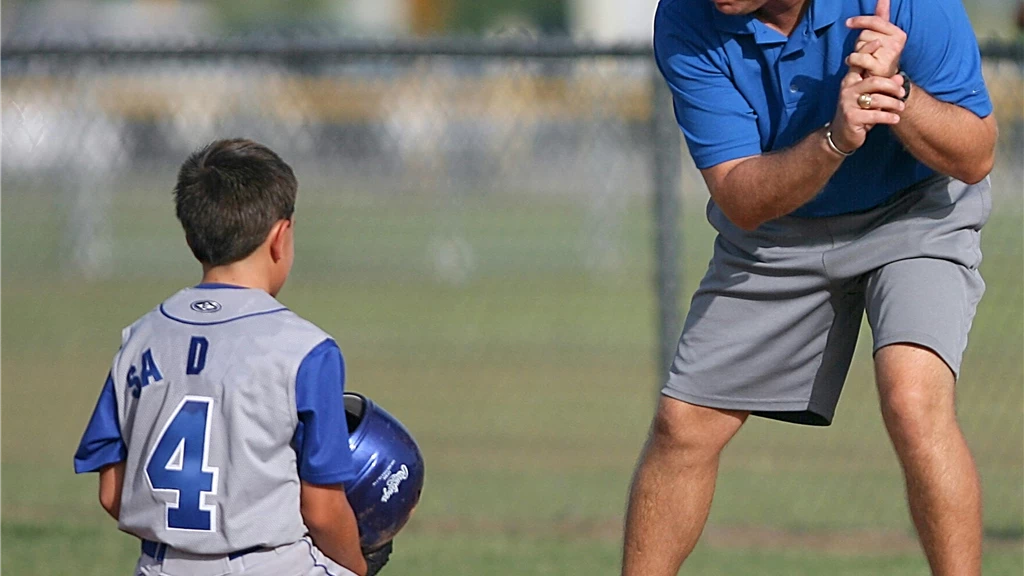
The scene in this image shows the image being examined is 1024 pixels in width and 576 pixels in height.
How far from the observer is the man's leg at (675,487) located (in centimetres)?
417

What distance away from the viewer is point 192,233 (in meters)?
3.36

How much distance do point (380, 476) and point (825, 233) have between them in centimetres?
141

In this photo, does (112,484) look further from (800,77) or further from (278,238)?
(800,77)

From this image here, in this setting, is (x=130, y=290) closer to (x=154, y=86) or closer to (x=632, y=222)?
(x=154, y=86)

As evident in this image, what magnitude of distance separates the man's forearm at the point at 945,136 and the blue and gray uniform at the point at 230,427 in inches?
59.5

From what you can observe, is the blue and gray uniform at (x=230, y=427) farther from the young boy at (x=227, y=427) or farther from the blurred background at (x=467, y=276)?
the blurred background at (x=467, y=276)

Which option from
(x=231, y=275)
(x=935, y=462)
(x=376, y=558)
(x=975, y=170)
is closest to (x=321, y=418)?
(x=231, y=275)

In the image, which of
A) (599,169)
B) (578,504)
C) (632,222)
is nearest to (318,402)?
(578,504)

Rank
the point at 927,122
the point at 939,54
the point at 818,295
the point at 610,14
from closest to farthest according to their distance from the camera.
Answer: the point at 927,122
the point at 939,54
the point at 818,295
the point at 610,14

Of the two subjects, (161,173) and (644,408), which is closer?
(644,408)

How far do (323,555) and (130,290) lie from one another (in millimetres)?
12621

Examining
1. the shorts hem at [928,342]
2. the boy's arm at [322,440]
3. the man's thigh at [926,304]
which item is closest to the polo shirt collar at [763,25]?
the man's thigh at [926,304]

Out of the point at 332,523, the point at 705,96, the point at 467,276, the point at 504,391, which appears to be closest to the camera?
the point at 332,523

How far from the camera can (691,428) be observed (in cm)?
416
